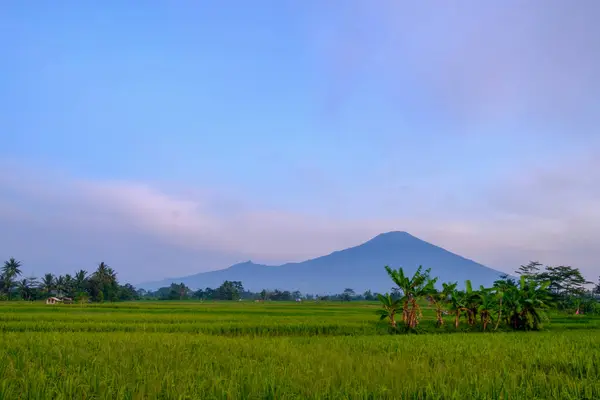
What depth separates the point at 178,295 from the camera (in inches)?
3359

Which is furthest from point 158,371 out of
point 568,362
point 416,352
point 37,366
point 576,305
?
point 576,305

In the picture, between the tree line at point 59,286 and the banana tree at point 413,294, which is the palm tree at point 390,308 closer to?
the banana tree at point 413,294

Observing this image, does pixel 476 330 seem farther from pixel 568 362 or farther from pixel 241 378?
pixel 241 378

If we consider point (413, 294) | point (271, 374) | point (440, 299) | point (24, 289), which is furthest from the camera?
point (24, 289)

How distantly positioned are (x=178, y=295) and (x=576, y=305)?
7307cm

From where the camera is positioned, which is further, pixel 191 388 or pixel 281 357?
pixel 281 357

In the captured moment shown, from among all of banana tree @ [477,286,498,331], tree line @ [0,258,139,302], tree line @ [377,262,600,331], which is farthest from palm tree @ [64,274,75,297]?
banana tree @ [477,286,498,331]

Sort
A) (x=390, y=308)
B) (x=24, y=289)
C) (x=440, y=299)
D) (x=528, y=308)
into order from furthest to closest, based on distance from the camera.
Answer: (x=24, y=289) → (x=440, y=299) → (x=528, y=308) → (x=390, y=308)

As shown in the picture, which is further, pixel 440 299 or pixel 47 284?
pixel 47 284

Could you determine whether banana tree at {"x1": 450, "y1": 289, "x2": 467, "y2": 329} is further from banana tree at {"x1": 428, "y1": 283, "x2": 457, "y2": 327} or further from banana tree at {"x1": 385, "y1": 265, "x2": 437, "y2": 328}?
banana tree at {"x1": 385, "y1": 265, "x2": 437, "y2": 328}

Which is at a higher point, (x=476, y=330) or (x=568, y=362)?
(x=568, y=362)

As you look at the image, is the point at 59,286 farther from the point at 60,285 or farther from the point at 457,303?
the point at 457,303

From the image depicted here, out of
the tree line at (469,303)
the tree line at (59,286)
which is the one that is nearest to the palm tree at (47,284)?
the tree line at (59,286)

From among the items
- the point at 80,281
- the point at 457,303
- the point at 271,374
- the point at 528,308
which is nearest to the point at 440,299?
the point at 457,303
